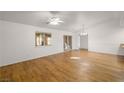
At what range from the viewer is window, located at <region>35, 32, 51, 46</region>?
5.62 meters

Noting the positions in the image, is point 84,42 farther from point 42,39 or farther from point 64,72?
point 64,72

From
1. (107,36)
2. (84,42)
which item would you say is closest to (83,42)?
(84,42)

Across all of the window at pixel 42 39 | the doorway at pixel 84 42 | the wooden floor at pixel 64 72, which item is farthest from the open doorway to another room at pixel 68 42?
the wooden floor at pixel 64 72

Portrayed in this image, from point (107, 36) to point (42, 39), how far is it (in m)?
4.84

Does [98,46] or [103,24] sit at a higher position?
[103,24]

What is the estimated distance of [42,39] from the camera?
5988 mm

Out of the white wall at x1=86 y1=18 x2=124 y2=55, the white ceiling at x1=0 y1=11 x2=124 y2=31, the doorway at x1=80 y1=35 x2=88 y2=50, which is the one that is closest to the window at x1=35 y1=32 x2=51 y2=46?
the white ceiling at x1=0 y1=11 x2=124 y2=31

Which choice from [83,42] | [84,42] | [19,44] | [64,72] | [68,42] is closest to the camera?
[64,72]

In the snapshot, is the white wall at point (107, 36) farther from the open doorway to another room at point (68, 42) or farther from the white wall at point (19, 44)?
the white wall at point (19, 44)

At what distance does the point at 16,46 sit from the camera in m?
4.43

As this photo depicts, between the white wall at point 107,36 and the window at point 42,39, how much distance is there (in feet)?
13.7
